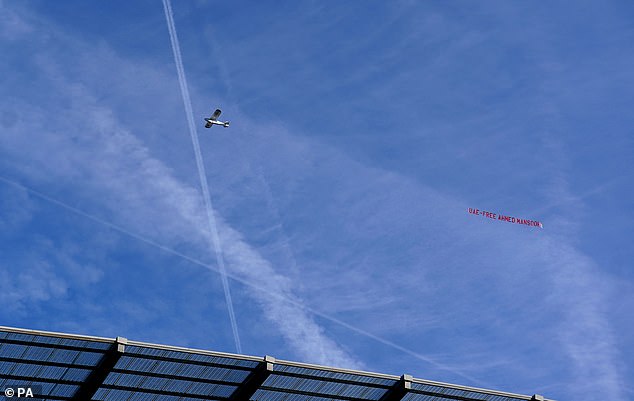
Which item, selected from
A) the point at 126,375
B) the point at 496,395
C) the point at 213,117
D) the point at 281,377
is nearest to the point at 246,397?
the point at 281,377

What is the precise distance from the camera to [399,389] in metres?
34.4

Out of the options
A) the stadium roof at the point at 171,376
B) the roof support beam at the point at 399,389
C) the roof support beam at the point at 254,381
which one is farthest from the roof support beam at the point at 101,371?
A: the roof support beam at the point at 399,389

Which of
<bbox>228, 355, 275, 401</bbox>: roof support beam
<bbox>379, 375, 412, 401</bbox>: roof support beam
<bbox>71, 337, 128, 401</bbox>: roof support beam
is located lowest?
<bbox>71, 337, 128, 401</bbox>: roof support beam

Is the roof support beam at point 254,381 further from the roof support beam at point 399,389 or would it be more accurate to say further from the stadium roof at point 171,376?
the roof support beam at point 399,389

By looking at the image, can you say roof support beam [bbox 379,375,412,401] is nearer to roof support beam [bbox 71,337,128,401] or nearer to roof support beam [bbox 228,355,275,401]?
roof support beam [bbox 228,355,275,401]

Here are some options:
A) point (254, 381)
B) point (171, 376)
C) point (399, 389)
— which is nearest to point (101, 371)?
point (171, 376)

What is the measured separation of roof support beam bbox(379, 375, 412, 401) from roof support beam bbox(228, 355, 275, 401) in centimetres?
573

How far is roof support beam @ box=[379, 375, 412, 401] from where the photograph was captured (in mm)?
33781

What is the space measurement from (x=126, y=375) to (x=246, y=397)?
5.19 metres

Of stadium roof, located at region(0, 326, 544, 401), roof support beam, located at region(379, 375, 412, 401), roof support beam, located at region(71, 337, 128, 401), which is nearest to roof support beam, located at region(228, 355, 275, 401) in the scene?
stadium roof, located at region(0, 326, 544, 401)

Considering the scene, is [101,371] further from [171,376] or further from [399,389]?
[399,389]

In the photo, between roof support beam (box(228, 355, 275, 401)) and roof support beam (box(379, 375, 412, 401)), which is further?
roof support beam (box(379, 375, 412, 401))

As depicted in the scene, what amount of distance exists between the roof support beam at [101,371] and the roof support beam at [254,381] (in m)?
5.51

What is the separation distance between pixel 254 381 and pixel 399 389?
638 cm
